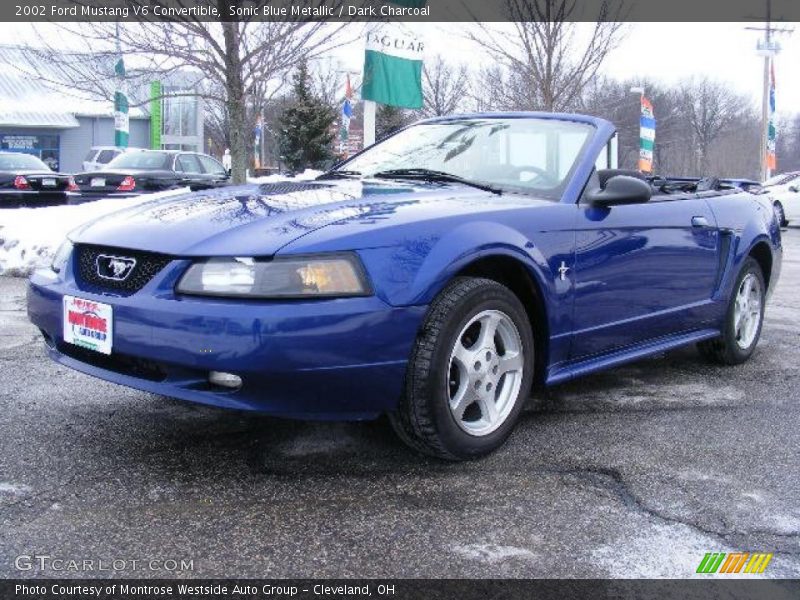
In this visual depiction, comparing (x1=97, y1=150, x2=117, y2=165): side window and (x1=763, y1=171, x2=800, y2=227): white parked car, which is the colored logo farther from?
(x1=97, y1=150, x2=117, y2=165): side window

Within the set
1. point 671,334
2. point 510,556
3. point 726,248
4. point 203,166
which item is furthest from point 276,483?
Result: point 203,166

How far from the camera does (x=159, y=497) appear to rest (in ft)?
9.14

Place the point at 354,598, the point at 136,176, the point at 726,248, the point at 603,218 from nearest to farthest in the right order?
the point at 354,598 → the point at 603,218 → the point at 726,248 → the point at 136,176

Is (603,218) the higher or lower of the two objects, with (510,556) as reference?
higher

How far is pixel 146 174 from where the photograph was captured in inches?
567

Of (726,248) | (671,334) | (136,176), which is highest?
(136,176)

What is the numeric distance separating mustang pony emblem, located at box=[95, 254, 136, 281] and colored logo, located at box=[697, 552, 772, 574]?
6.86ft

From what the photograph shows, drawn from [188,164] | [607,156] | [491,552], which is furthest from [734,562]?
Result: [188,164]

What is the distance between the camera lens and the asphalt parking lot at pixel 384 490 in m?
2.42

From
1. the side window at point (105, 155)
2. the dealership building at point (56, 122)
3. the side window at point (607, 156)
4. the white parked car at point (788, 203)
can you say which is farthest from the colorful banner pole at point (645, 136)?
the dealership building at point (56, 122)

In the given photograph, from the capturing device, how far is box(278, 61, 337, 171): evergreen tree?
1387 inches

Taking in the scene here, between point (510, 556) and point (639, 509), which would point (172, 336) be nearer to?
point (510, 556)

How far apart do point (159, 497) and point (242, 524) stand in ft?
1.20

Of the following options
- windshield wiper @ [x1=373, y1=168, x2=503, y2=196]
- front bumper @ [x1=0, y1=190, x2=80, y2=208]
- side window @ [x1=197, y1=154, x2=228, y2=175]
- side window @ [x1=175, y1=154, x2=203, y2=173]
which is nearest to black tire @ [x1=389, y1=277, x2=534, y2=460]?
windshield wiper @ [x1=373, y1=168, x2=503, y2=196]
